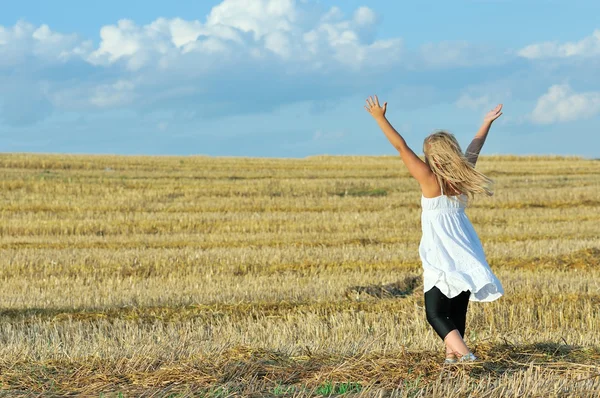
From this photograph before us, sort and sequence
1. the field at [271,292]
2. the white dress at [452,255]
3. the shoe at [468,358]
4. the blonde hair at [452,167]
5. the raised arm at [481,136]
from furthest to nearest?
the raised arm at [481,136]
the blonde hair at [452,167]
the white dress at [452,255]
the shoe at [468,358]
the field at [271,292]

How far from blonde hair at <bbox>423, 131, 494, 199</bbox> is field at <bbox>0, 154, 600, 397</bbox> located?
124 cm

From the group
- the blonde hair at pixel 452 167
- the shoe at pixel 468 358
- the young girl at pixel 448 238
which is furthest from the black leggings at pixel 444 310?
the blonde hair at pixel 452 167

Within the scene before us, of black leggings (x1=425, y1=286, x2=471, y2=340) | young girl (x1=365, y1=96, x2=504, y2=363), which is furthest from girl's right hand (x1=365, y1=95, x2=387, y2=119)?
black leggings (x1=425, y1=286, x2=471, y2=340)

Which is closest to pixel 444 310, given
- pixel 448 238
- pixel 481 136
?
pixel 448 238

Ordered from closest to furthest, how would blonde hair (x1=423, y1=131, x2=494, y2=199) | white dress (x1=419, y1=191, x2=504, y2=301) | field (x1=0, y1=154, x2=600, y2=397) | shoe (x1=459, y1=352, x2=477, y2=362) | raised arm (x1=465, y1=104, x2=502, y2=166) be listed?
field (x1=0, y1=154, x2=600, y2=397) < shoe (x1=459, y1=352, x2=477, y2=362) < white dress (x1=419, y1=191, x2=504, y2=301) < blonde hair (x1=423, y1=131, x2=494, y2=199) < raised arm (x1=465, y1=104, x2=502, y2=166)

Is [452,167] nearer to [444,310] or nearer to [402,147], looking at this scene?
[402,147]

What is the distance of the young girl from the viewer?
19.0 ft

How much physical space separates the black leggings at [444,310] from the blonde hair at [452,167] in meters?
0.76

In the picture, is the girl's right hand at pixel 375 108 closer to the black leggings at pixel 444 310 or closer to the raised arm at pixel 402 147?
the raised arm at pixel 402 147

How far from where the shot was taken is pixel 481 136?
21.4 feet

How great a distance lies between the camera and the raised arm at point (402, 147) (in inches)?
230

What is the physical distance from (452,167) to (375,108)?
0.71 metres

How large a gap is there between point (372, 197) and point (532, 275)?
1333 cm

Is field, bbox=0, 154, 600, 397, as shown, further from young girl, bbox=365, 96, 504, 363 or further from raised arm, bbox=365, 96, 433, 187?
raised arm, bbox=365, 96, 433, 187
